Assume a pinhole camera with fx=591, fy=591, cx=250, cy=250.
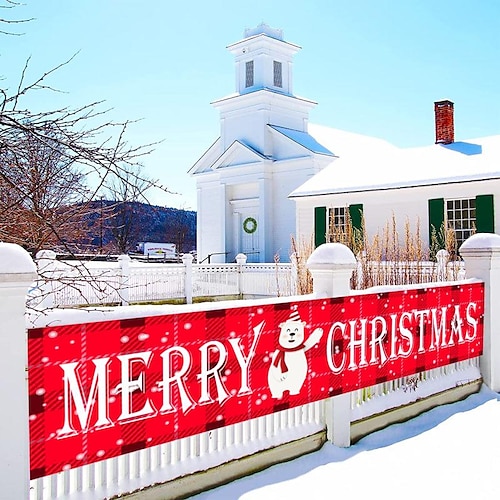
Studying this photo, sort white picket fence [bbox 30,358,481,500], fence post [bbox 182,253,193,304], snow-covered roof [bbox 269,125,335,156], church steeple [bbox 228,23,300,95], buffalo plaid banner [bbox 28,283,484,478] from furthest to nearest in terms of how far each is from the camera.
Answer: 1. church steeple [bbox 228,23,300,95]
2. snow-covered roof [bbox 269,125,335,156]
3. fence post [bbox 182,253,193,304]
4. white picket fence [bbox 30,358,481,500]
5. buffalo plaid banner [bbox 28,283,484,478]

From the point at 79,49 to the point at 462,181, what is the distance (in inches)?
570

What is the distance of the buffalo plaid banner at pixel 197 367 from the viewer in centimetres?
328

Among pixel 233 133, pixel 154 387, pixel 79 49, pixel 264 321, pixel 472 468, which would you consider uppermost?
pixel 233 133

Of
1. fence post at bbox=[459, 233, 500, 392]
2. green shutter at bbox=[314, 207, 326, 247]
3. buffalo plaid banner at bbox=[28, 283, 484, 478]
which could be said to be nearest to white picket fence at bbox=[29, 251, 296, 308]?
green shutter at bbox=[314, 207, 326, 247]

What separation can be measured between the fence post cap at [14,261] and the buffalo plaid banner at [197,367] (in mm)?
381

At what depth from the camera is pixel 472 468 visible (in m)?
4.75

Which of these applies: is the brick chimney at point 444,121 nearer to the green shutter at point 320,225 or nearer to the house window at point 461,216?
the house window at point 461,216

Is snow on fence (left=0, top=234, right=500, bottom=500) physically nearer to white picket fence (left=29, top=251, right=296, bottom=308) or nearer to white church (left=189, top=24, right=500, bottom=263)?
white picket fence (left=29, top=251, right=296, bottom=308)

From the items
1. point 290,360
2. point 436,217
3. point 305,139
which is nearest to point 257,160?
point 305,139

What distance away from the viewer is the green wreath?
27.2 meters

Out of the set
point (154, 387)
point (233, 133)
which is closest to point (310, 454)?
point (154, 387)

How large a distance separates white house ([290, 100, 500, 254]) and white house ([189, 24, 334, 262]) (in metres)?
5.10

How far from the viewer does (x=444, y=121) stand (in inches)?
790

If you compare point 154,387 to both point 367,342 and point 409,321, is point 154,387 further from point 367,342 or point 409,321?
point 409,321
